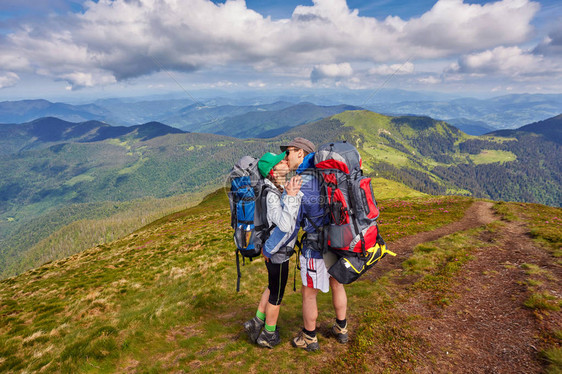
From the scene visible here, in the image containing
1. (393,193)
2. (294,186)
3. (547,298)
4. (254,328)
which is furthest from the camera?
(393,193)

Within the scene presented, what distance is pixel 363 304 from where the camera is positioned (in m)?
8.96

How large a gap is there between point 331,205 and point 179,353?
665 centimetres

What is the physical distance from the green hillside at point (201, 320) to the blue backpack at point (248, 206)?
2.63m

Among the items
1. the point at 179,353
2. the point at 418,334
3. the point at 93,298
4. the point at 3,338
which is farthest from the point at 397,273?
the point at 3,338

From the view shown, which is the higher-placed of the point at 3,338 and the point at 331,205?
the point at 331,205

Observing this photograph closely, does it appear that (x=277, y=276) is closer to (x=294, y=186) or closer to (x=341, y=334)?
(x=341, y=334)

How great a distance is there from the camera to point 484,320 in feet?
24.9

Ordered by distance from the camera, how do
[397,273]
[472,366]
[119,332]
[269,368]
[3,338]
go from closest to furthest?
[472,366] → [269,368] → [119,332] → [3,338] → [397,273]

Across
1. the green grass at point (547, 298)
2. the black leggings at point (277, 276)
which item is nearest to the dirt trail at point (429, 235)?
the green grass at point (547, 298)

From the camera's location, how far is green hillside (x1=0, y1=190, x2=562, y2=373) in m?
6.60

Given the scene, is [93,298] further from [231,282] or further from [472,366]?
[472,366]

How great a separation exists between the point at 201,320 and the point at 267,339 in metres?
4.03

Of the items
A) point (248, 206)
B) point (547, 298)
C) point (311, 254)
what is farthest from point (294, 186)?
point (547, 298)

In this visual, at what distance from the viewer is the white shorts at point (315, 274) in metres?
6.47
